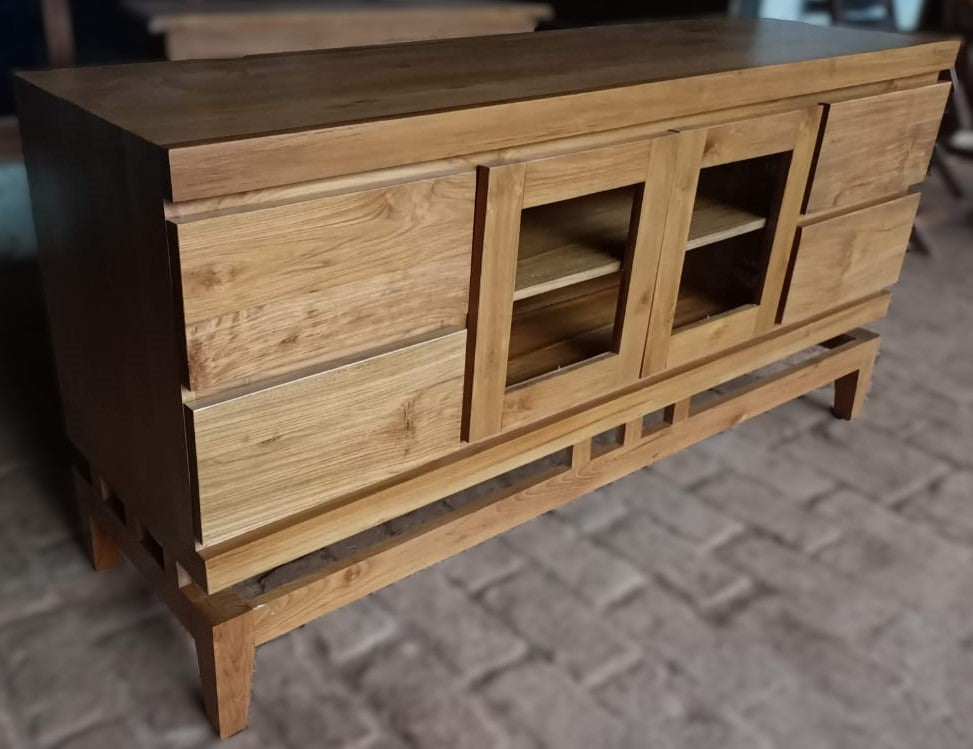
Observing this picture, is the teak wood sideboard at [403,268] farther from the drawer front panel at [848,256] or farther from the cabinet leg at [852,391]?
the cabinet leg at [852,391]

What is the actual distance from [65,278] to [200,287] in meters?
0.33

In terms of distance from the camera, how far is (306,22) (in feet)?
8.41

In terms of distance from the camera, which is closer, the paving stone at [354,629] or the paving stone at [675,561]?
the paving stone at [354,629]

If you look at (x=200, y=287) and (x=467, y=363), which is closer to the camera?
(x=200, y=287)

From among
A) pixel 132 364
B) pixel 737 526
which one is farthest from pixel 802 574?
pixel 132 364

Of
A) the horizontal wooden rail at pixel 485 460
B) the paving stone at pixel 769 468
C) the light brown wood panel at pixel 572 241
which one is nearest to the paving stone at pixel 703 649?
the horizontal wooden rail at pixel 485 460

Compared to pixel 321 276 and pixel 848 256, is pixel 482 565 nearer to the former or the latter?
pixel 321 276

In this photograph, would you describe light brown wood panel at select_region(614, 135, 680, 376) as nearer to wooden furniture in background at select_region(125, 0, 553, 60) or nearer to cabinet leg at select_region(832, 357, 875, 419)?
cabinet leg at select_region(832, 357, 875, 419)

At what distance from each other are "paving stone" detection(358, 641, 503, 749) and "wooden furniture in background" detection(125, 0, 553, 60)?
4.85 feet

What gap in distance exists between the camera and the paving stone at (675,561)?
1363mm

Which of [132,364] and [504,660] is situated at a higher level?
[132,364]

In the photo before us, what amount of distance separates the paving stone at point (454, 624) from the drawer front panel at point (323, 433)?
266 millimetres

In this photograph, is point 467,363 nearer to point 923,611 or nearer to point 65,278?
point 65,278

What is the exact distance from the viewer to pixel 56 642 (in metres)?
1.21
